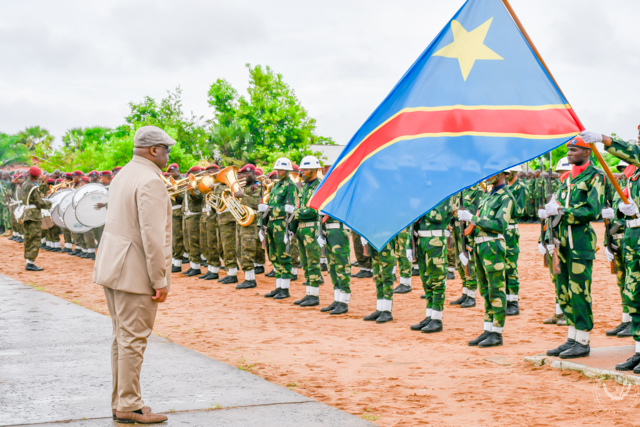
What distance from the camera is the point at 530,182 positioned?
32719 millimetres

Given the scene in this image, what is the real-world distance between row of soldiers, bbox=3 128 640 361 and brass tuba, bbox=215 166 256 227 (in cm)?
16

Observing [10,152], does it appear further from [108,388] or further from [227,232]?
[108,388]

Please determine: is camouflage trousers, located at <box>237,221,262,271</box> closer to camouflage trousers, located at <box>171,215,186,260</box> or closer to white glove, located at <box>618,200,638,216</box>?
camouflage trousers, located at <box>171,215,186,260</box>

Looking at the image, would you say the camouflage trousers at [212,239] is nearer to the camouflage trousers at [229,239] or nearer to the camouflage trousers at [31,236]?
the camouflage trousers at [229,239]

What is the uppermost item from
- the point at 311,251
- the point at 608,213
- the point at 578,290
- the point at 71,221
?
the point at 71,221

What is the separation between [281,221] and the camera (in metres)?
12.8

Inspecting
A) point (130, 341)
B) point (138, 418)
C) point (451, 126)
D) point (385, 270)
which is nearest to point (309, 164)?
point (385, 270)

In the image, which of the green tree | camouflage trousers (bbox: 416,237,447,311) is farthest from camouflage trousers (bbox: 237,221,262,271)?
the green tree

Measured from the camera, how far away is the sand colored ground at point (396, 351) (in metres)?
5.59

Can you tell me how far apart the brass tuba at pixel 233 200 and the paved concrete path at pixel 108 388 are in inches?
217

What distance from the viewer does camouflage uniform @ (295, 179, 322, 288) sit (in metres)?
11.6

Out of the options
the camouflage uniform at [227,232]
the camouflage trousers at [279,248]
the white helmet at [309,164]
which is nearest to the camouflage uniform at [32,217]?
the camouflage uniform at [227,232]

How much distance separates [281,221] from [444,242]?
171 inches

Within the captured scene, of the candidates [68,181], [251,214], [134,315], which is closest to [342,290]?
[251,214]
